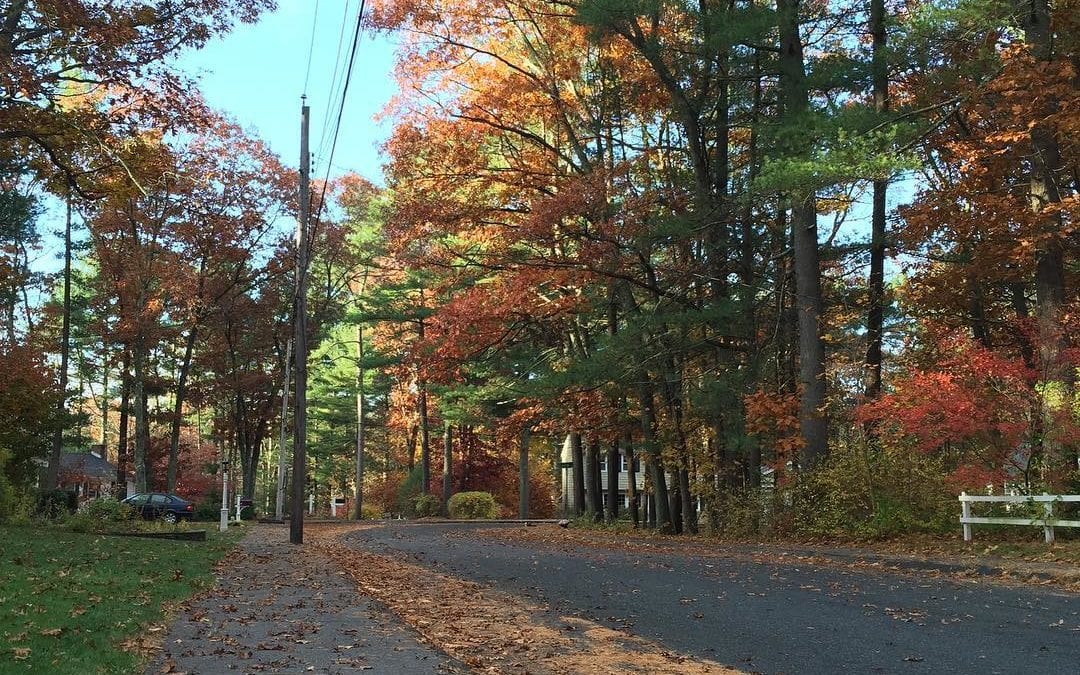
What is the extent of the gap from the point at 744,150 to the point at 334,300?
2817 cm

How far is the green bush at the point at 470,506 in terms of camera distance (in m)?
43.6

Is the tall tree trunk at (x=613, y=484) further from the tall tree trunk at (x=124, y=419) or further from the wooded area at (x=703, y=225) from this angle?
the tall tree trunk at (x=124, y=419)

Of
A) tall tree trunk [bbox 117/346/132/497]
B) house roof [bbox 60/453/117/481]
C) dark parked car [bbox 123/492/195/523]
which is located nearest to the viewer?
dark parked car [bbox 123/492/195/523]

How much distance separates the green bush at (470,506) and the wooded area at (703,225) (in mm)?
7678

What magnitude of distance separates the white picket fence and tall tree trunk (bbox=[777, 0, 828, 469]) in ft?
11.5

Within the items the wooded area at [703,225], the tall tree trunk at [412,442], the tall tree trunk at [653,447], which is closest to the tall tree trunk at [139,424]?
the wooded area at [703,225]

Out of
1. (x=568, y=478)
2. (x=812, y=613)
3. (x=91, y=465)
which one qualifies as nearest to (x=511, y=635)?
(x=812, y=613)

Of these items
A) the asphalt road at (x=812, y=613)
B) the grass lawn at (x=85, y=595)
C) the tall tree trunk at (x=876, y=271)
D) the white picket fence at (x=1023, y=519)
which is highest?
the tall tree trunk at (x=876, y=271)

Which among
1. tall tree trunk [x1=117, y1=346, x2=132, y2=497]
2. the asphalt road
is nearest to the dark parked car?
tall tree trunk [x1=117, y1=346, x2=132, y2=497]

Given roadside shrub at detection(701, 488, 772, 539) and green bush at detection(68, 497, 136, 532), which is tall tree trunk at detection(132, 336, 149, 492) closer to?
green bush at detection(68, 497, 136, 532)

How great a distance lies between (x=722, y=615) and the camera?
9195mm

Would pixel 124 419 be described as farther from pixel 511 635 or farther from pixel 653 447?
pixel 511 635

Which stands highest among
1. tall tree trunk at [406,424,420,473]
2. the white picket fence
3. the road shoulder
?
tall tree trunk at [406,424,420,473]

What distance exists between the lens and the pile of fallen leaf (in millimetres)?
6930
